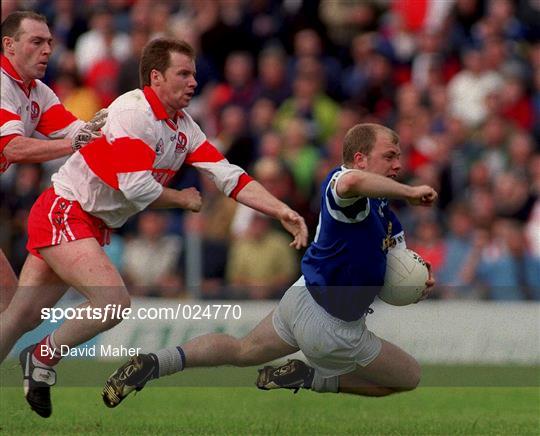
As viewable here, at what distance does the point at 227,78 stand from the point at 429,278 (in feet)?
28.2

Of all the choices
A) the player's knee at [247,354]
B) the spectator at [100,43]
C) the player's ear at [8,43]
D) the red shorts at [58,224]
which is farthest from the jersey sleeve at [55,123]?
the spectator at [100,43]

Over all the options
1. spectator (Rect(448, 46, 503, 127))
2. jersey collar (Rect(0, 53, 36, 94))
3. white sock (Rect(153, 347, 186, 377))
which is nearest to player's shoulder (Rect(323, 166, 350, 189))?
white sock (Rect(153, 347, 186, 377))

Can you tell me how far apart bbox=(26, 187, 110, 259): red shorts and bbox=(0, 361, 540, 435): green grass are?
0.85 m

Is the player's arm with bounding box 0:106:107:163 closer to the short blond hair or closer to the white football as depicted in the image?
the short blond hair

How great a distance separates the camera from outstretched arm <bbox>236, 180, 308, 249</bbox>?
30.3 ft

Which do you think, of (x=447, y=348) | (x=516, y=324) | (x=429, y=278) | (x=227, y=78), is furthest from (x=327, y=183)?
(x=227, y=78)

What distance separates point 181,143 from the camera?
982cm

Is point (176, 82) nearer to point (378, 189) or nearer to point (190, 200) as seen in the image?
point (190, 200)

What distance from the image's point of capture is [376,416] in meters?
10.6

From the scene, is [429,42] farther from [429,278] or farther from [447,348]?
[429,278]

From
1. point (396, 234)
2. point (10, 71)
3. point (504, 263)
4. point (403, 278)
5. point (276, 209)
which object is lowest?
point (504, 263)

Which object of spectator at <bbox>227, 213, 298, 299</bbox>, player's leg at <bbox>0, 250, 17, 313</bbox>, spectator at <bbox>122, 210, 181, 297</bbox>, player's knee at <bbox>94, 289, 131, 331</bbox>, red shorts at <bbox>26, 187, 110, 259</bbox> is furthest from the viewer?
spectator at <bbox>227, 213, 298, 299</bbox>

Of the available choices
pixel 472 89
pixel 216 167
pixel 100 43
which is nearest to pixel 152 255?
pixel 100 43

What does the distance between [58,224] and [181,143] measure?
0.96 m
